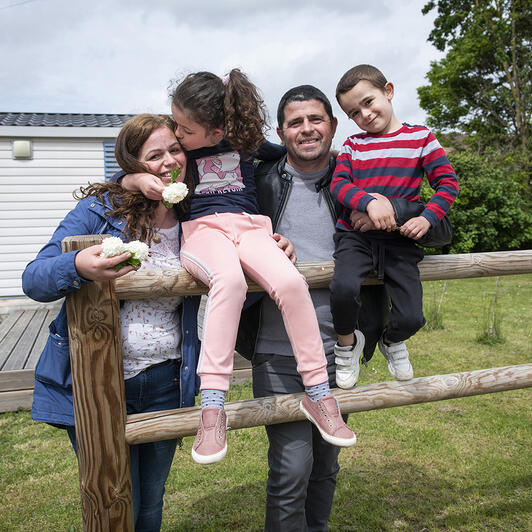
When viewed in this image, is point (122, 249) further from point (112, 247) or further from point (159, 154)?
point (159, 154)

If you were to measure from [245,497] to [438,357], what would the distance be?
4.25 m

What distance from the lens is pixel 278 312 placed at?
2.45m

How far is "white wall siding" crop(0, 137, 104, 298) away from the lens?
1121cm

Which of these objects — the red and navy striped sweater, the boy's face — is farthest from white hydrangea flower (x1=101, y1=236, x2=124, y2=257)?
the boy's face

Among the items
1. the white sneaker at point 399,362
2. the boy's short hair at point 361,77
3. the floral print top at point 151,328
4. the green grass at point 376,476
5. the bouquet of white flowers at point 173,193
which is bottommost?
the green grass at point 376,476

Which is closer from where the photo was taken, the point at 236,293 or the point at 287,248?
the point at 236,293

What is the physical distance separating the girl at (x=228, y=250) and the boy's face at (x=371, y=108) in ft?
1.46

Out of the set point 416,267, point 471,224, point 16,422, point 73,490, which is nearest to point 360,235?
point 416,267

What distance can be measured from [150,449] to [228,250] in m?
0.99

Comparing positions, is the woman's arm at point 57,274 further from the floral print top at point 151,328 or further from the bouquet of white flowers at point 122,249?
the floral print top at point 151,328

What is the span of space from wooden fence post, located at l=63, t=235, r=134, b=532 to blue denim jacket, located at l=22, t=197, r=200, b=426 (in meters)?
0.09

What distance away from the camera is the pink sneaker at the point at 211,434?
189cm

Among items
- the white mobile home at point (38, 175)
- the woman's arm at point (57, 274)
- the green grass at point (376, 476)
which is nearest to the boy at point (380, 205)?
the woman's arm at point (57, 274)

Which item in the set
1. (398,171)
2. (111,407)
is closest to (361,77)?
(398,171)
